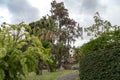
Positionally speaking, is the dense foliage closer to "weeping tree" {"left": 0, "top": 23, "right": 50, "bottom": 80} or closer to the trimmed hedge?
the trimmed hedge

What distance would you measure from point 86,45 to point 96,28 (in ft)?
17.4

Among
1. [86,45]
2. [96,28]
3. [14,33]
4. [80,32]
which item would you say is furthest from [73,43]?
[14,33]

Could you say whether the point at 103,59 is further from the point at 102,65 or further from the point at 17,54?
the point at 17,54

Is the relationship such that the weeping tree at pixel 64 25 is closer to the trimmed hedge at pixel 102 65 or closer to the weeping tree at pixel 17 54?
the trimmed hedge at pixel 102 65

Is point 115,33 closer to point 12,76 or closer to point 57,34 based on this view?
point 12,76

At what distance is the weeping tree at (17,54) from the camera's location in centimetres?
345

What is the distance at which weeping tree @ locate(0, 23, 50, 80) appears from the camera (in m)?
3.45

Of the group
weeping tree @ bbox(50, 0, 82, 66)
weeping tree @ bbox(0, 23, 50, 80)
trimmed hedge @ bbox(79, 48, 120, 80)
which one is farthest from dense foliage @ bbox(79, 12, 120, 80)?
weeping tree @ bbox(50, 0, 82, 66)

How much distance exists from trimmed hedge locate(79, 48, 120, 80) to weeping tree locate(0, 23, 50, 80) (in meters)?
8.65

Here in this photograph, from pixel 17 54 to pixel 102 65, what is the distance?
10034 mm

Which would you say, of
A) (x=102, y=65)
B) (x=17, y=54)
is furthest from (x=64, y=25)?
(x=17, y=54)

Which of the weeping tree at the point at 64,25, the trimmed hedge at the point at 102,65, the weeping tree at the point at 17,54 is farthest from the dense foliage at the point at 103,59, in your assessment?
the weeping tree at the point at 64,25

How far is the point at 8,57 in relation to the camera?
11.5ft

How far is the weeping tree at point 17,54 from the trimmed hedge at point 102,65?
865 centimetres
